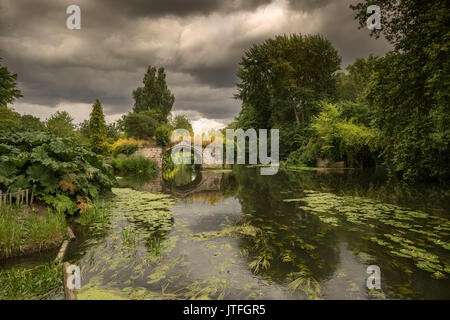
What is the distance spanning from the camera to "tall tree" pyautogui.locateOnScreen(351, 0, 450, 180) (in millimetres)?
6625

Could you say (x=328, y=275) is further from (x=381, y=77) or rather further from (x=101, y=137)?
(x=101, y=137)

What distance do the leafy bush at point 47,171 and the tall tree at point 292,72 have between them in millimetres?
26466

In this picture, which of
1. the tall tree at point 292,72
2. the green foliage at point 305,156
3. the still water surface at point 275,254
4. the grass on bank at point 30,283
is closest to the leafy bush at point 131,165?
the still water surface at point 275,254

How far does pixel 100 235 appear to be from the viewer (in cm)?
508

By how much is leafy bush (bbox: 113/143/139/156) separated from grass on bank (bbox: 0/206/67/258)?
18953mm

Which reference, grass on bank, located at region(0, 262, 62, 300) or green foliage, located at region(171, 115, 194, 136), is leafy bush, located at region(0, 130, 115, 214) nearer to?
grass on bank, located at region(0, 262, 62, 300)

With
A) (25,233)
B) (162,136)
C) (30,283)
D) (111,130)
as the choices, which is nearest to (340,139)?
(162,136)

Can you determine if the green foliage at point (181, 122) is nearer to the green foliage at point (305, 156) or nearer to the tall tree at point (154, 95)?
the tall tree at point (154, 95)

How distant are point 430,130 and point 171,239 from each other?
10.8 meters

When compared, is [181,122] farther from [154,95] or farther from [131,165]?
[131,165]

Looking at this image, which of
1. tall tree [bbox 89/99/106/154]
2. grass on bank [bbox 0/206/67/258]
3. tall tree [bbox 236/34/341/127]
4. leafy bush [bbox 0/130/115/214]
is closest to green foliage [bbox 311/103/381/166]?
tall tree [bbox 236/34/341/127]

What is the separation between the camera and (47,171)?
19.6 feet
